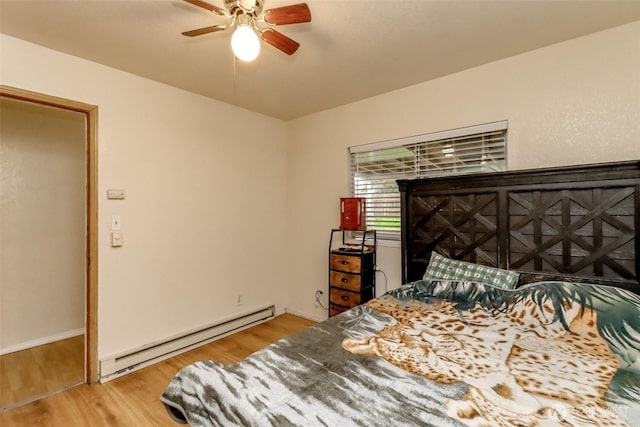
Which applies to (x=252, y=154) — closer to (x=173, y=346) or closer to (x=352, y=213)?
(x=352, y=213)

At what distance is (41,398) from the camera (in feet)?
6.97

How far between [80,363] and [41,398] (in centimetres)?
54

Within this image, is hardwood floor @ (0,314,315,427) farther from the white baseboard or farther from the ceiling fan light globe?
the ceiling fan light globe

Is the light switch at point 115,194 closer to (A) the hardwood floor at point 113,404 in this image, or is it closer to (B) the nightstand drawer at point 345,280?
(A) the hardwood floor at point 113,404

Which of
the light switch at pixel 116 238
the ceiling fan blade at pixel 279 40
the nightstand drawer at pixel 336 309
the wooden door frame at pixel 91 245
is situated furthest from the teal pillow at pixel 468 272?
the wooden door frame at pixel 91 245

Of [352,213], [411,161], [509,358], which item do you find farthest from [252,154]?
[509,358]

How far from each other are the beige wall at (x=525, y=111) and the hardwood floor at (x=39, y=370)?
7.80 ft

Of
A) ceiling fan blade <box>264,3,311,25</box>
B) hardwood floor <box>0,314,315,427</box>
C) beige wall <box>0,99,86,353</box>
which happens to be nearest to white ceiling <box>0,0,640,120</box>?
ceiling fan blade <box>264,3,311,25</box>

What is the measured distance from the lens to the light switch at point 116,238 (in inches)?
96.3

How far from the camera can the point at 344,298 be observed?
2959mm

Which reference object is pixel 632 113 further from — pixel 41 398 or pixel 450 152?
pixel 41 398

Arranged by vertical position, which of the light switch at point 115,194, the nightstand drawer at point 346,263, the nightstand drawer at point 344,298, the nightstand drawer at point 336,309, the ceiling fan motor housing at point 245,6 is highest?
the ceiling fan motor housing at point 245,6

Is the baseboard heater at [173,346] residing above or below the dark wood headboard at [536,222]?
below

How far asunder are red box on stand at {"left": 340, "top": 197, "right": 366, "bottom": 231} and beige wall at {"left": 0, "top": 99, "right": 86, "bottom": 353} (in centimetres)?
269
